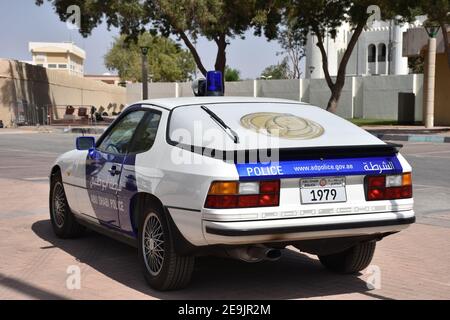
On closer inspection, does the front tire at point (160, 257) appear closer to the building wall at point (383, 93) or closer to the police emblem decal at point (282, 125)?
the police emblem decal at point (282, 125)

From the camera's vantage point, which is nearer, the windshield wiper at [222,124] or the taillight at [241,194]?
the taillight at [241,194]

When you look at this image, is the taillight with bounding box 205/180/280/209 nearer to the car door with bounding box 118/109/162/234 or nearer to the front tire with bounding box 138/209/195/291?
the front tire with bounding box 138/209/195/291

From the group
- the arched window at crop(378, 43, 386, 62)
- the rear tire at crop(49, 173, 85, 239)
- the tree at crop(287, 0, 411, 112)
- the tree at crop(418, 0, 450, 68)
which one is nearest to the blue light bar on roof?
the rear tire at crop(49, 173, 85, 239)

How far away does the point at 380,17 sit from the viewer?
3109 centimetres

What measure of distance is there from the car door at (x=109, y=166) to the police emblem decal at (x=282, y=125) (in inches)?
46.3

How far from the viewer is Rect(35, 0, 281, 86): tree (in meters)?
31.7

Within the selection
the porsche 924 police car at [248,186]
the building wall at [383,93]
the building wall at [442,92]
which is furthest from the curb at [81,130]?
the porsche 924 police car at [248,186]

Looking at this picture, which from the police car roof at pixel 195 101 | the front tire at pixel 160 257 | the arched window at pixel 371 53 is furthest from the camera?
the arched window at pixel 371 53

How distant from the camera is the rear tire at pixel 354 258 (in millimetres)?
6082

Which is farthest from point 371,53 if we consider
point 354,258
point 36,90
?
point 354,258

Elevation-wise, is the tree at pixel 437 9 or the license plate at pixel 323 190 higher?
the tree at pixel 437 9

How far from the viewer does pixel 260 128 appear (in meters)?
5.57

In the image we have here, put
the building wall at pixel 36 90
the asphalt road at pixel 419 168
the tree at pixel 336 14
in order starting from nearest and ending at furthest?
the asphalt road at pixel 419 168 < the tree at pixel 336 14 < the building wall at pixel 36 90
